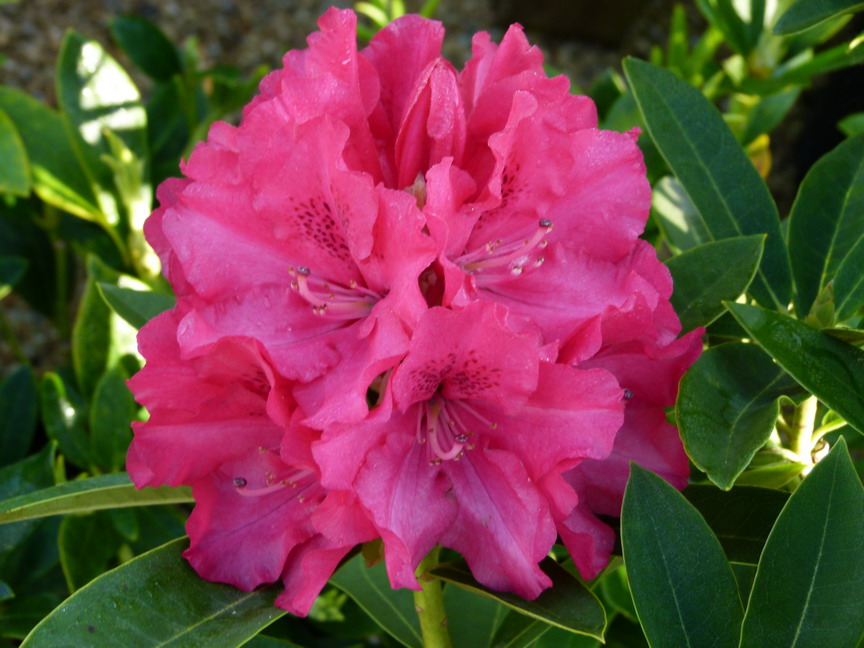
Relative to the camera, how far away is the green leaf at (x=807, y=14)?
2.98 ft

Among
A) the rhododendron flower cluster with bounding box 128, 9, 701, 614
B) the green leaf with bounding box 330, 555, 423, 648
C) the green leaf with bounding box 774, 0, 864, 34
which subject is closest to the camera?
the rhododendron flower cluster with bounding box 128, 9, 701, 614

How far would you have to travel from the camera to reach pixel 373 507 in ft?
2.29

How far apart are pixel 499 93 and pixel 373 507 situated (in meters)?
0.33

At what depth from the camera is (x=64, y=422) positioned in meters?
1.37

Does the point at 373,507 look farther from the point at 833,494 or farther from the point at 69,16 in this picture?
the point at 69,16

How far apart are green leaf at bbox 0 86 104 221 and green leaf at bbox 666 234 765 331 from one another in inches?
40.0

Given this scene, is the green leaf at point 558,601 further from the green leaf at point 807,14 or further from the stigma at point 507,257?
the green leaf at point 807,14

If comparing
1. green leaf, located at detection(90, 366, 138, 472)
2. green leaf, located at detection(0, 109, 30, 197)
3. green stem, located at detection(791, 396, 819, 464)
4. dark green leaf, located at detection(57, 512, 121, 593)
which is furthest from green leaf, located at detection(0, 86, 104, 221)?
green stem, located at detection(791, 396, 819, 464)

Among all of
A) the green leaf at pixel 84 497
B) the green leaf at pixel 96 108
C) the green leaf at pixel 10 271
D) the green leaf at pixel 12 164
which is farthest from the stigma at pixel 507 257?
the green leaf at pixel 10 271

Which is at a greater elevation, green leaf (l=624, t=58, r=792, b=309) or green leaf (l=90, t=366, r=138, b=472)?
green leaf (l=624, t=58, r=792, b=309)

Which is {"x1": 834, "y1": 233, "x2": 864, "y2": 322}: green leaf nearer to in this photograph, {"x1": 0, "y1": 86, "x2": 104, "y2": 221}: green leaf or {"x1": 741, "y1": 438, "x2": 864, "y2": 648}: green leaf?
{"x1": 741, "y1": 438, "x2": 864, "y2": 648}: green leaf

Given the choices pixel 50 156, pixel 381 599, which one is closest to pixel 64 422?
pixel 50 156

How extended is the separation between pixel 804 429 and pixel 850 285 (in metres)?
0.15

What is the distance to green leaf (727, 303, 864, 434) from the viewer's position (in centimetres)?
74
